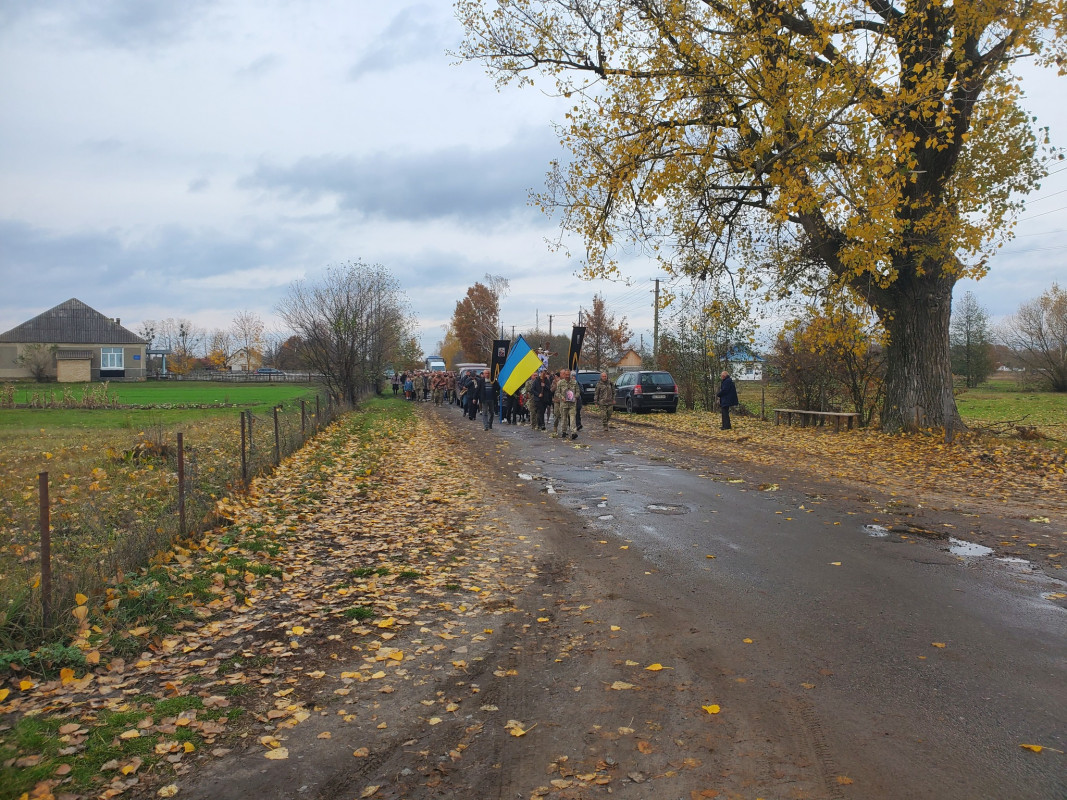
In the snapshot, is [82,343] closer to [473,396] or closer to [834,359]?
[473,396]

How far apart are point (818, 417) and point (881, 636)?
57.8 feet

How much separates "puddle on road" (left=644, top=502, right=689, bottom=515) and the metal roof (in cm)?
8494

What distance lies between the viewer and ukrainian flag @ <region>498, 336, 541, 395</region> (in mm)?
22953

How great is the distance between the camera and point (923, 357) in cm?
1712

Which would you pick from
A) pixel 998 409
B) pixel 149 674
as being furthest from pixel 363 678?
pixel 998 409

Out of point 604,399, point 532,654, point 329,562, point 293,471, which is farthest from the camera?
point 604,399

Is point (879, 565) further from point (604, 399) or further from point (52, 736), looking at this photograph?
point (604, 399)

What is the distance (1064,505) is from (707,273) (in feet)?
33.9

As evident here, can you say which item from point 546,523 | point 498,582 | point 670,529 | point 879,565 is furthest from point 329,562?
point 879,565

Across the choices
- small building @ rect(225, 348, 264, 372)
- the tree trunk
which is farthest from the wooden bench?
small building @ rect(225, 348, 264, 372)

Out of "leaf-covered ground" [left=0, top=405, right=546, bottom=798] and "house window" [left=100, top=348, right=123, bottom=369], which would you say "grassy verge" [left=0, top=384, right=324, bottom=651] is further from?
"house window" [left=100, top=348, right=123, bottom=369]

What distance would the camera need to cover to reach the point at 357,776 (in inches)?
146

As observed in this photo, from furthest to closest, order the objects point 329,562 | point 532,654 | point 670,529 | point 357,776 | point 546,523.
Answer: point 546,523 → point 670,529 → point 329,562 → point 532,654 → point 357,776

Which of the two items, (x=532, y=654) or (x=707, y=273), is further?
(x=707, y=273)
